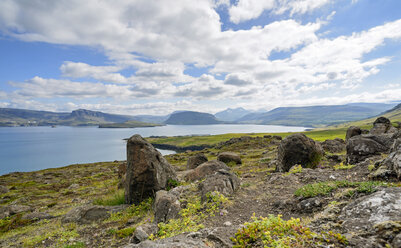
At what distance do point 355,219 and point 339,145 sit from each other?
36.0 metres

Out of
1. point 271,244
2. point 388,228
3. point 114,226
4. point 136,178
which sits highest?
point 388,228

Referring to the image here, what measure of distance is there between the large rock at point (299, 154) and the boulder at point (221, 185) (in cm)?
800

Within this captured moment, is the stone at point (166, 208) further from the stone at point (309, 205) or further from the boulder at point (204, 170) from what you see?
the boulder at point (204, 170)

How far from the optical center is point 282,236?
5.32 meters

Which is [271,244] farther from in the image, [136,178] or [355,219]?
[136,178]

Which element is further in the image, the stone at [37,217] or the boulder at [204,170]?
the boulder at [204,170]

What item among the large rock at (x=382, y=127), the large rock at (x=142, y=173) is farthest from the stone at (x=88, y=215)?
the large rock at (x=382, y=127)

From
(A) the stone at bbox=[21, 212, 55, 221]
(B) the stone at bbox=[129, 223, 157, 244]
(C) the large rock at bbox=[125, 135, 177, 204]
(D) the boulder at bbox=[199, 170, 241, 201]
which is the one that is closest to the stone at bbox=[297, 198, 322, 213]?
(D) the boulder at bbox=[199, 170, 241, 201]

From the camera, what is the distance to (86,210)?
13.7 meters

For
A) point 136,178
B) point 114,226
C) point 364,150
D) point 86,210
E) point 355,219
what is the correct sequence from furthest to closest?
point 364,150 → point 136,178 → point 86,210 → point 114,226 → point 355,219

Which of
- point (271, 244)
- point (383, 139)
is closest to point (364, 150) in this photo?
point (383, 139)

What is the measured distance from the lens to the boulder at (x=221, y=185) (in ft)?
37.5

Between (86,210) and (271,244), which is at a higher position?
(271,244)

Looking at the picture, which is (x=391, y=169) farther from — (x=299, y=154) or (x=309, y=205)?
(x=299, y=154)
